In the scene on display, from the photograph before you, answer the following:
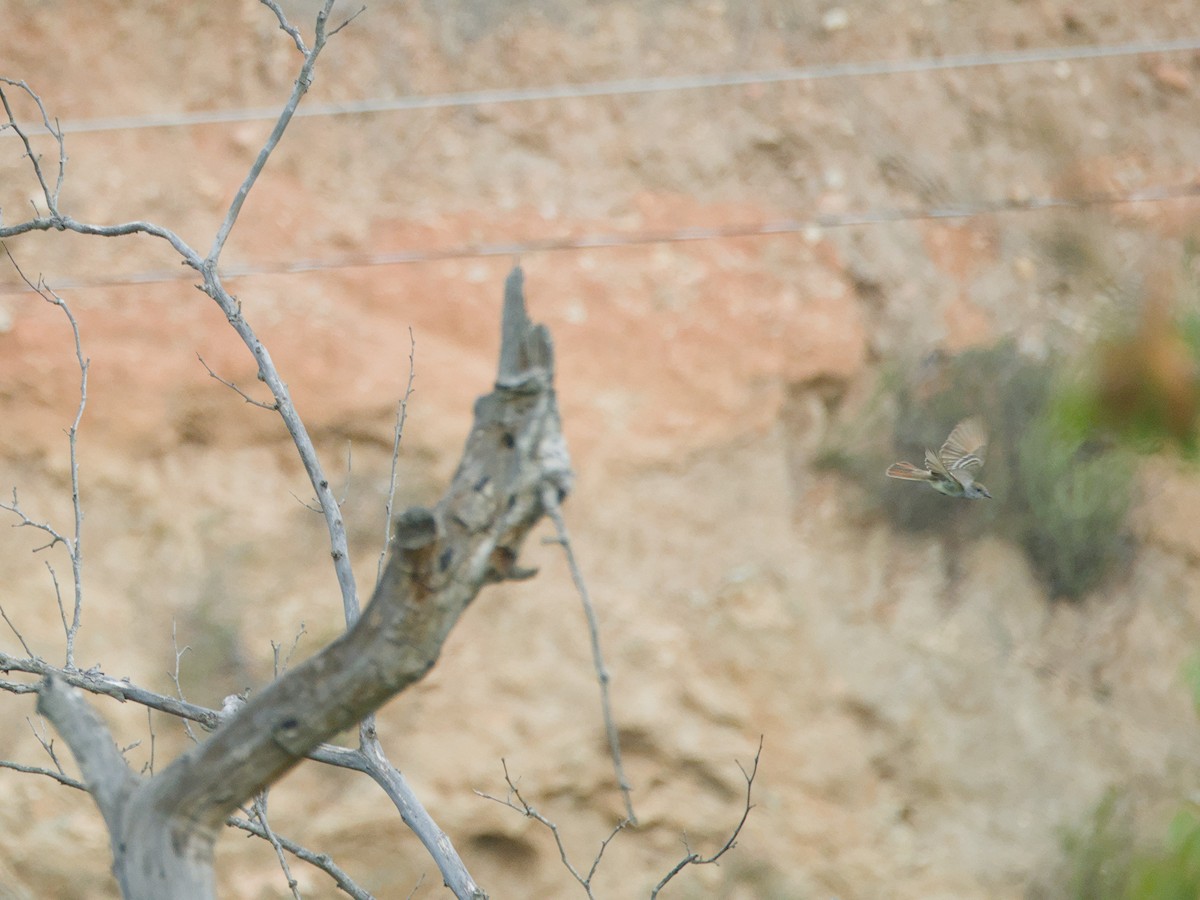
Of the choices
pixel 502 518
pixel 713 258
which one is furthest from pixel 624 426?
pixel 502 518

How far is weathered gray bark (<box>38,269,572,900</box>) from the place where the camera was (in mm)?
1128

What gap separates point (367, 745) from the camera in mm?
2066

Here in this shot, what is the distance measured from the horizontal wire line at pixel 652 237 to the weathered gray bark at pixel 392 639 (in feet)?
11.9

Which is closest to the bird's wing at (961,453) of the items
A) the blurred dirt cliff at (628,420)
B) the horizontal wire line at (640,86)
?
the blurred dirt cliff at (628,420)

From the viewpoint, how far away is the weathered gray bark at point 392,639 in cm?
113

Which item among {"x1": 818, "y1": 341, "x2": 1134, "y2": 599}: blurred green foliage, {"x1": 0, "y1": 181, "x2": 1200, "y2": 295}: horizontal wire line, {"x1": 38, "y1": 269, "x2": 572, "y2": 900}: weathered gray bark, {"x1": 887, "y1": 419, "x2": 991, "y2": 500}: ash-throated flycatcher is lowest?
{"x1": 38, "y1": 269, "x2": 572, "y2": 900}: weathered gray bark

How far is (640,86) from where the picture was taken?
5285 millimetres

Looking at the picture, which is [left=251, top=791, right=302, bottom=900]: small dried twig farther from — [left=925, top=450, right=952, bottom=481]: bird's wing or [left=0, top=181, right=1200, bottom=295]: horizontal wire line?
[left=0, top=181, right=1200, bottom=295]: horizontal wire line

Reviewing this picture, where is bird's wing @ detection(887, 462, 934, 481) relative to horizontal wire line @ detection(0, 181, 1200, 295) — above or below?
below

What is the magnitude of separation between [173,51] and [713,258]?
2371 mm

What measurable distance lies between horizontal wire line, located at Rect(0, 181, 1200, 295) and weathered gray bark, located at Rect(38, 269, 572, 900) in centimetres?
362

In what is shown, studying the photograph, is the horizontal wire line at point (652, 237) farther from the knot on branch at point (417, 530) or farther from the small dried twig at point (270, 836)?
the knot on branch at point (417, 530)

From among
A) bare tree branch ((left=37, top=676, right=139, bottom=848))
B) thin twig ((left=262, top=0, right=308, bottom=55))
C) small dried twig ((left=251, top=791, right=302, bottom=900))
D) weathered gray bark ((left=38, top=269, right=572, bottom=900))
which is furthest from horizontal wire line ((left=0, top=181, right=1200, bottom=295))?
weathered gray bark ((left=38, top=269, right=572, bottom=900))

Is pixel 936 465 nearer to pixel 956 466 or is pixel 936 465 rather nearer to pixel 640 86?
pixel 956 466
